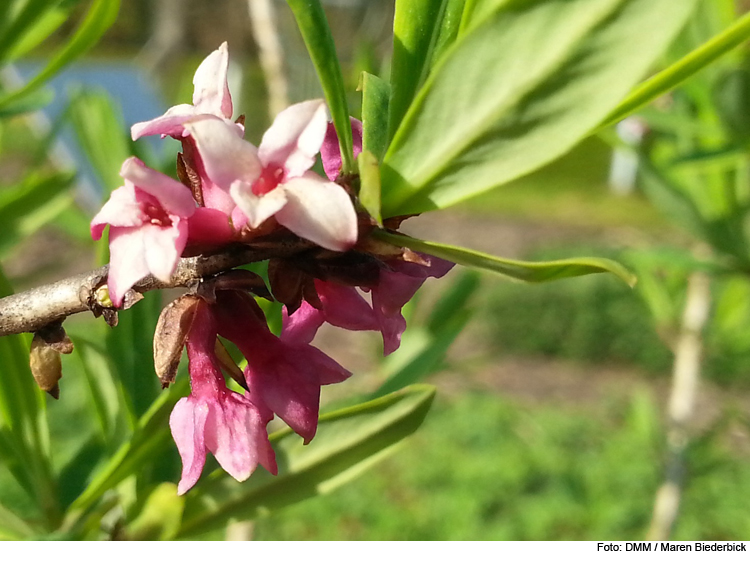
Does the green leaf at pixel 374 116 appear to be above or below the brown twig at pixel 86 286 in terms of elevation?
above

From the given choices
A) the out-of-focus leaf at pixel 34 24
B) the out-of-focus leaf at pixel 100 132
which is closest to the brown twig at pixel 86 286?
the out-of-focus leaf at pixel 34 24

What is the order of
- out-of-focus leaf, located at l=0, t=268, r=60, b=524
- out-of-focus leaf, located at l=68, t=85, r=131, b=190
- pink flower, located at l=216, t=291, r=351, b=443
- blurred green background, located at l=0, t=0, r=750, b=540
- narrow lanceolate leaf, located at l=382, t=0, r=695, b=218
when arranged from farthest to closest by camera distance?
blurred green background, located at l=0, t=0, r=750, b=540 → out-of-focus leaf, located at l=68, t=85, r=131, b=190 → out-of-focus leaf, located at l=0, t=268, r=60, b=524 → pink flower, located at l=216, t=291, r=351, b=443 → narrow lanceolate leaf, located at l=382, t=0, r=695, b=218

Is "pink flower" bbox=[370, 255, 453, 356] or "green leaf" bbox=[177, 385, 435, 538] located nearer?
"pink flower" bbox=[370, 255, 453, 356]

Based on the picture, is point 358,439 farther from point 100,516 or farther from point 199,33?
point 199,33

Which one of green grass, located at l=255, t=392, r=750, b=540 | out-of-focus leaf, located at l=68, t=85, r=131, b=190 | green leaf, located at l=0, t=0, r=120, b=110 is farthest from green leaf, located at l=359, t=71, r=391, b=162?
green grass, located at l=255, t=392, r=750, b=540

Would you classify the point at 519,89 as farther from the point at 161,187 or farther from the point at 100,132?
the point at 100,132

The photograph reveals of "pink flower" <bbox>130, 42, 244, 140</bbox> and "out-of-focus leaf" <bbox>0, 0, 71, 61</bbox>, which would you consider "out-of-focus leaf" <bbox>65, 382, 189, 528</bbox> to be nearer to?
"pink flower" <bbox>130, 42, 244, 140</bbox>

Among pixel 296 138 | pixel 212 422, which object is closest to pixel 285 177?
pixel 296 138

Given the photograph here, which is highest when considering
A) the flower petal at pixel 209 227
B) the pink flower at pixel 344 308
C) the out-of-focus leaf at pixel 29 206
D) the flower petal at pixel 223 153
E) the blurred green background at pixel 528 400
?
the flower petal at pixel 223 153

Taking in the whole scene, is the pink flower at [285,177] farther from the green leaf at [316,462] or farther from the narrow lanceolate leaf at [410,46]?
the green leaf at [316,462]
